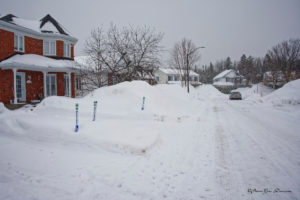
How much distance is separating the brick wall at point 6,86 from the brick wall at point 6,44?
54.1 inches

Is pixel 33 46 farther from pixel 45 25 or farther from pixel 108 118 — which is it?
pixel 108 118

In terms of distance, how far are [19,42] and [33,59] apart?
2.34 m

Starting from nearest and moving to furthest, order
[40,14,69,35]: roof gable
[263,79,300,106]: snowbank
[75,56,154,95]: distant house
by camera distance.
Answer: [263,79,300,106]: snowbank, [75,56,154,95]: distant house, [40,14,69,35]: roof gable

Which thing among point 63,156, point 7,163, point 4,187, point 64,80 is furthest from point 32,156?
point 64,80

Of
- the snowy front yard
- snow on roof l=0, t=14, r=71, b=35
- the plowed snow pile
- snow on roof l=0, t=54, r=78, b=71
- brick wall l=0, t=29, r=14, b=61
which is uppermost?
snow on roof l=0, t=14, r=71, b=35

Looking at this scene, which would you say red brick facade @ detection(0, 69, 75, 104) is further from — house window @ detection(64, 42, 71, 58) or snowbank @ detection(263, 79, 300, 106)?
snowbank @ detection(263, 79, 300, 106)

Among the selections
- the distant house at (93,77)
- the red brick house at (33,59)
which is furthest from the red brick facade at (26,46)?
the distant house at (93,77)

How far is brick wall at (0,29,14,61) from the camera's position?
47.6 feet

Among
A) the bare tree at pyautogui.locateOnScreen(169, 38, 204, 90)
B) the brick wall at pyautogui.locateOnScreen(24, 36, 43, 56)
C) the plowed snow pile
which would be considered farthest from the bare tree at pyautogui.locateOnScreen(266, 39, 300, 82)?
the brick wall at pyautogui.locateOnScreen(24, 36, 43, 56)

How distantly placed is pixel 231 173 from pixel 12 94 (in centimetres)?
1820

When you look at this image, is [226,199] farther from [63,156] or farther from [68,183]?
[63,156]

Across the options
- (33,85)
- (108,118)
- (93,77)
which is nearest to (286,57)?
(93,77)

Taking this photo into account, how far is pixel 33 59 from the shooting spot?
1577cm

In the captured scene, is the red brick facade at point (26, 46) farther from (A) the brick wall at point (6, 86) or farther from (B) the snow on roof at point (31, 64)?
(A) the brick wall at point (6, 86)
